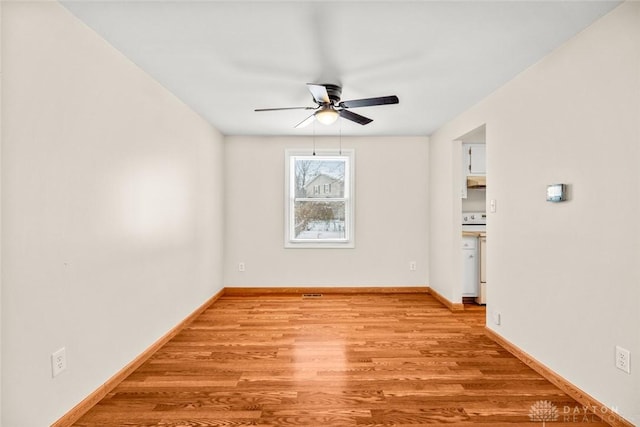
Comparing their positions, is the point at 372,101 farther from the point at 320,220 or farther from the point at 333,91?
the point at 320,220

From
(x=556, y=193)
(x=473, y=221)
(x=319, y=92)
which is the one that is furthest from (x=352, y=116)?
(x=473, y=221)

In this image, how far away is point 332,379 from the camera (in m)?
2.37

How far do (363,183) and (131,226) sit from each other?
10.7 ft

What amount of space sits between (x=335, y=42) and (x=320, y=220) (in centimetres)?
312

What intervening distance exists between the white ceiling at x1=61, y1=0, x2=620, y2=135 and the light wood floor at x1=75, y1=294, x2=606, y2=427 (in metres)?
2.31

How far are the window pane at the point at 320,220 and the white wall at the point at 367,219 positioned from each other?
23cm

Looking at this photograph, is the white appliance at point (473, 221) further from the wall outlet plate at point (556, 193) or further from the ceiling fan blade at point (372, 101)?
the ceiling fan blade at point (372, 101)

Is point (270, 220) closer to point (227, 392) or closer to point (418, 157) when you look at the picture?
point (418, 157)

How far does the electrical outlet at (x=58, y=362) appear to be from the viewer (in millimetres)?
1781

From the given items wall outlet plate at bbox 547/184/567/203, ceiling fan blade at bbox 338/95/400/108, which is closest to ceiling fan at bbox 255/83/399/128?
ceiling fan blade at bbox 338/95/400/108

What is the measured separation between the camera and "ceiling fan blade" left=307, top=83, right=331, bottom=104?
2.46 m

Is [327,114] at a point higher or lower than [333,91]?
lower

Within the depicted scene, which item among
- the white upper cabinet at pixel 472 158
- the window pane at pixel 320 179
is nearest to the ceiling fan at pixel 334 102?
the window pane at pixel 320 179

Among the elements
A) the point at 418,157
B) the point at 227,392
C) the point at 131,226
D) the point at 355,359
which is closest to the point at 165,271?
the point at 131,226
